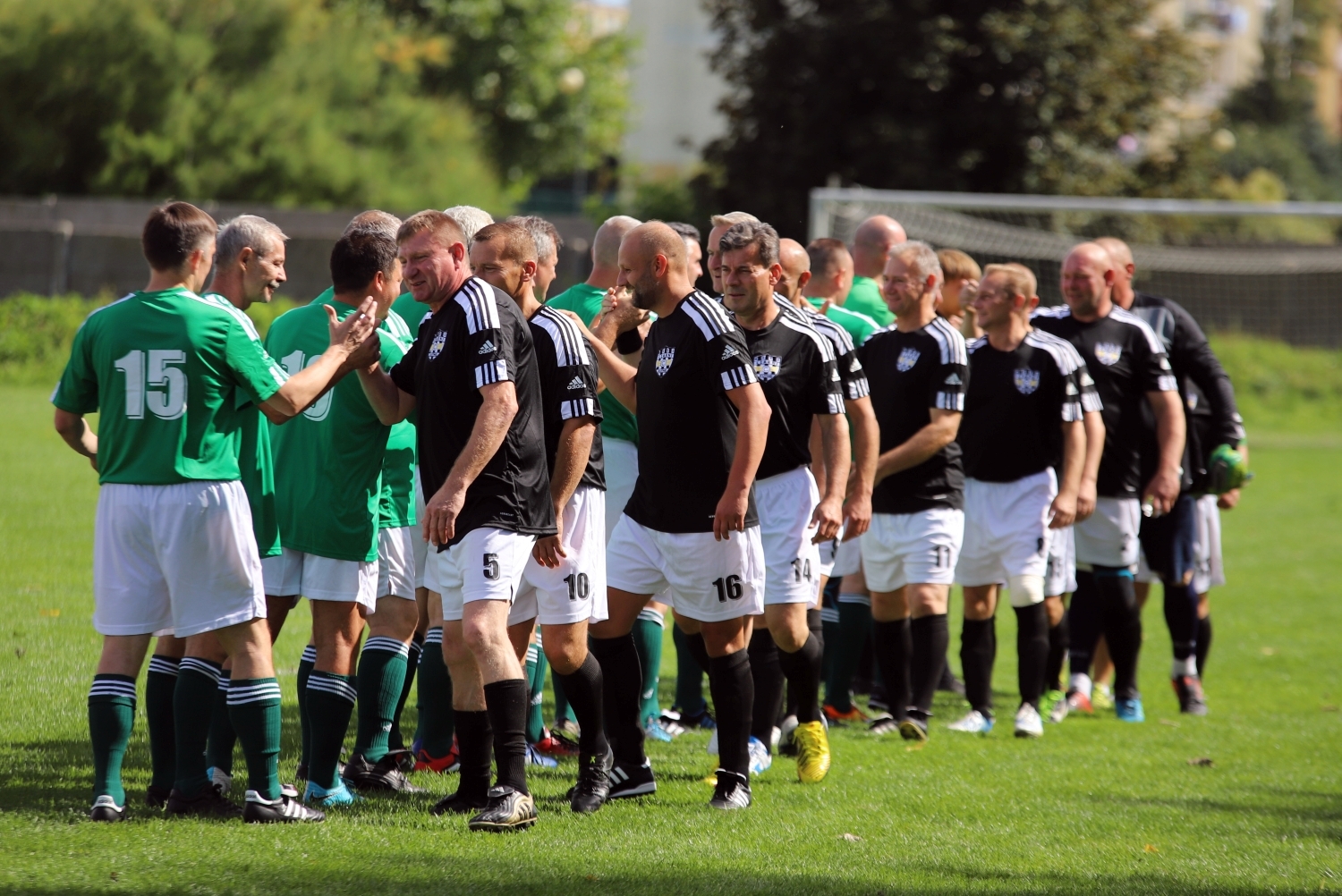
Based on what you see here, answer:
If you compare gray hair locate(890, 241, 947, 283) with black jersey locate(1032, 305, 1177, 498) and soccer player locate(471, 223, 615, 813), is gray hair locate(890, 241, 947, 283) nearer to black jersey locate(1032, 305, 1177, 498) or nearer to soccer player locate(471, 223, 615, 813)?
black jersey locate(1032, 305, 1177, 498)

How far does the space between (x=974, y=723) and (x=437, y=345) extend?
427cm

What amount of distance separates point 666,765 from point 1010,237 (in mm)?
17224

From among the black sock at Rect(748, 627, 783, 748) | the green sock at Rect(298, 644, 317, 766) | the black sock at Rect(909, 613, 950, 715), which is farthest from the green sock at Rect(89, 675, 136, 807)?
the black sock at Rect(909, 613, 950, 715)

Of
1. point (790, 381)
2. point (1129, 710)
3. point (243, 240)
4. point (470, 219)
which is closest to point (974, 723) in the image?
point (1129, 710)

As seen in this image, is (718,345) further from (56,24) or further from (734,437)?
(56,24)

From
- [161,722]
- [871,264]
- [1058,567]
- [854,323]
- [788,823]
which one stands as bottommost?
[788,823]

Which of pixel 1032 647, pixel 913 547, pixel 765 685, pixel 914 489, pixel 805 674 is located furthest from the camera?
pixel 1032 647

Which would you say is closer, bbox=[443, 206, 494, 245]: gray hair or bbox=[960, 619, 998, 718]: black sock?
bbox=[443, 206, 494, 245]: gray hair

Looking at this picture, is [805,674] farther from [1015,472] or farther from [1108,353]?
[1108,353]

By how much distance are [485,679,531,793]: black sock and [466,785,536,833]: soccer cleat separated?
33 mm

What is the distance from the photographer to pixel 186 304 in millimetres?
4887

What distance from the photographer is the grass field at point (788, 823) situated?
4.50 meters

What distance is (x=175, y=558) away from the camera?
4.82 m

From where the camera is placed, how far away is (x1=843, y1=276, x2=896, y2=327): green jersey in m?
8.69
